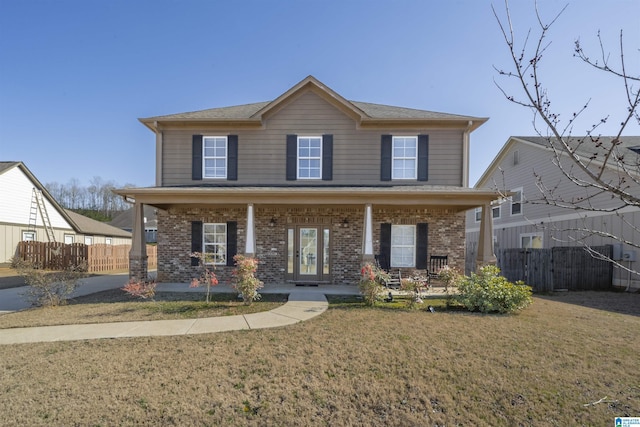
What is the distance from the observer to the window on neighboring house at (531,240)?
1501 centimetres

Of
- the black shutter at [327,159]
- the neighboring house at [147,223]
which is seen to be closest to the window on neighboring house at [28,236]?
the neighboring house at [147,223]

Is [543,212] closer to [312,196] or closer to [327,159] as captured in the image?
[327,159]

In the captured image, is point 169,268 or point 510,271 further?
point 510,271

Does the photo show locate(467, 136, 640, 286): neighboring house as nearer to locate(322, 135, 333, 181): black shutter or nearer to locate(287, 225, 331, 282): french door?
locate(322, 135, 333, 181): black shutter

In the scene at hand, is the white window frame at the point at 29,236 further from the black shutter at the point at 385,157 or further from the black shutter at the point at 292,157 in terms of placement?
the black shutter at the point at 385,157

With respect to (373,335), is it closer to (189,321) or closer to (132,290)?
(189,321)

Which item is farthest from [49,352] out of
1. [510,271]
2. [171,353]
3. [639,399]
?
[510,271]

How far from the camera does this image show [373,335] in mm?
5504

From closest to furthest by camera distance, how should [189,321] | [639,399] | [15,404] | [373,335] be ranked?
[15,404] < [639,399] < [373,335] < [189,321]

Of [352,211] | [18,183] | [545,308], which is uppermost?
[18,183]

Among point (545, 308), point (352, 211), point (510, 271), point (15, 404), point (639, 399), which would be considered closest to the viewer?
point (15, 404)

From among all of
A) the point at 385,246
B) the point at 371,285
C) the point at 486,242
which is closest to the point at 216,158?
the point at 385,246

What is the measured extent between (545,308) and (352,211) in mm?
6064

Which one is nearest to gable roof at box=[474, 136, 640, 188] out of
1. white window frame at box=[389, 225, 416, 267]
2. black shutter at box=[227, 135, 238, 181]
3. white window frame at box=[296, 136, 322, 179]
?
white window frame at box=[389, 225, 416, 267]
